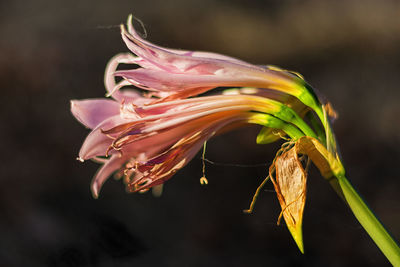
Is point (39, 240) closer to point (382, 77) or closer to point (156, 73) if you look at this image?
point (156, 73)

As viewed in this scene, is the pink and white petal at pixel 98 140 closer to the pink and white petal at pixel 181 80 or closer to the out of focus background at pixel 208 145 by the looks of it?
the pink and white petal at pixel 181 80

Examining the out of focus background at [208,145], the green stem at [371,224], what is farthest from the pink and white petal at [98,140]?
the out of focus background at [208,145]

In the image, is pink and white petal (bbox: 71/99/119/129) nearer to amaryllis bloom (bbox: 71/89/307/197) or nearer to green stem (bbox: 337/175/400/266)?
amaryllis bloom (bbox: 71/89/307/197)

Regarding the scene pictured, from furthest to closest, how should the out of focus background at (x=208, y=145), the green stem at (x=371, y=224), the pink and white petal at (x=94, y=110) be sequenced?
the out of focus background at (x=208, y=145)
the pink and white petal at (x=94, y=110)
the green stem at (x=371, y=224)

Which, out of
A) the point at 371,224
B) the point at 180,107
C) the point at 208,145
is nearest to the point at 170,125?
the point at 180,107

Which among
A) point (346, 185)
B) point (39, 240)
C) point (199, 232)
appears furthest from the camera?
point (199, 232)

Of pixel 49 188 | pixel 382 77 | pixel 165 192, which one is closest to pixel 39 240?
pixel 49 188

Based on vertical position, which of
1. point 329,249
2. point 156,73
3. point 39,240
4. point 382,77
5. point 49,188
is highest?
point 156,73
